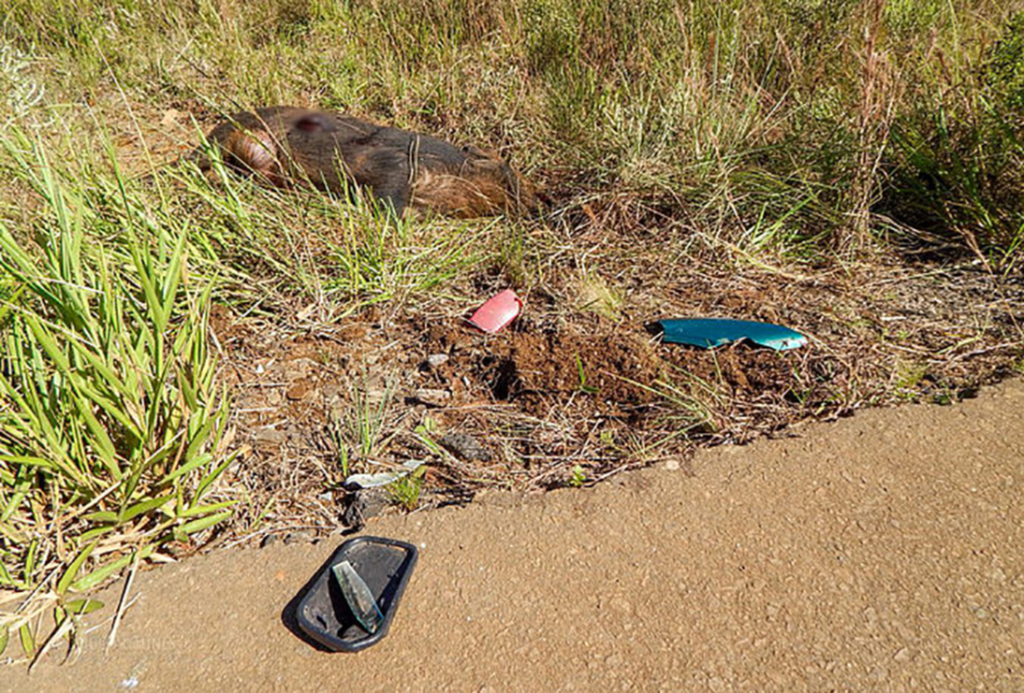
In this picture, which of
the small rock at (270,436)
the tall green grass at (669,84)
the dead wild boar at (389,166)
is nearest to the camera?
the small rock at (270,436)

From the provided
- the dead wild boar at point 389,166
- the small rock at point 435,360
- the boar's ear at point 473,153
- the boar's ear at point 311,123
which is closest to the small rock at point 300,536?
the small rock at point 435,360

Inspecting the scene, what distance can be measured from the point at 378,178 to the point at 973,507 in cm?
281

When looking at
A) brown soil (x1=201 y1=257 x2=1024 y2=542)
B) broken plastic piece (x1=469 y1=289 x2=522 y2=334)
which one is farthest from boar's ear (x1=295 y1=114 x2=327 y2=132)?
broken plastic piece (x1=469 y1=289 x2=522 y2=334)

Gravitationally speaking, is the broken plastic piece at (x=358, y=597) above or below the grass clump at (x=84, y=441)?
below

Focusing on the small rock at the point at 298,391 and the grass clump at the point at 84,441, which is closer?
the grass clump at the point at 84,441

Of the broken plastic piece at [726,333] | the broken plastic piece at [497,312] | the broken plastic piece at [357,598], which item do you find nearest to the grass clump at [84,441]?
the broken plastic piece at [357,598]

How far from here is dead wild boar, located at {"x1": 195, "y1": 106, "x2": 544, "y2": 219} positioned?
11.3 feet

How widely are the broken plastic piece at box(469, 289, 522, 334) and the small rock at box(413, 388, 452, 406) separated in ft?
1.15

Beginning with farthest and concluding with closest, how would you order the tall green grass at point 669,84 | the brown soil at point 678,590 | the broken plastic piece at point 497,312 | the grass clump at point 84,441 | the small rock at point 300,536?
1. the tall green grass at point 669,84
2. the broken plastic piece at point 497,312
3. the small rock at point 300,536
4. the grass clump at point 84,441
5. the brown soil at point 678,590

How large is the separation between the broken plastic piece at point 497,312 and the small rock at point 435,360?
196 mm

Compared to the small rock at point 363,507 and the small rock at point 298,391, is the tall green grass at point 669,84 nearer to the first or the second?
the small rock at point 298,391

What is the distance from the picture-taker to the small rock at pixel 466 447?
6.80 feet

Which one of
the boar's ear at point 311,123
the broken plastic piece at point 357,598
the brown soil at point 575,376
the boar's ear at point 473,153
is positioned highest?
the boar's ear at point 311,123

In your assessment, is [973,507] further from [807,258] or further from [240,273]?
[240,273]
